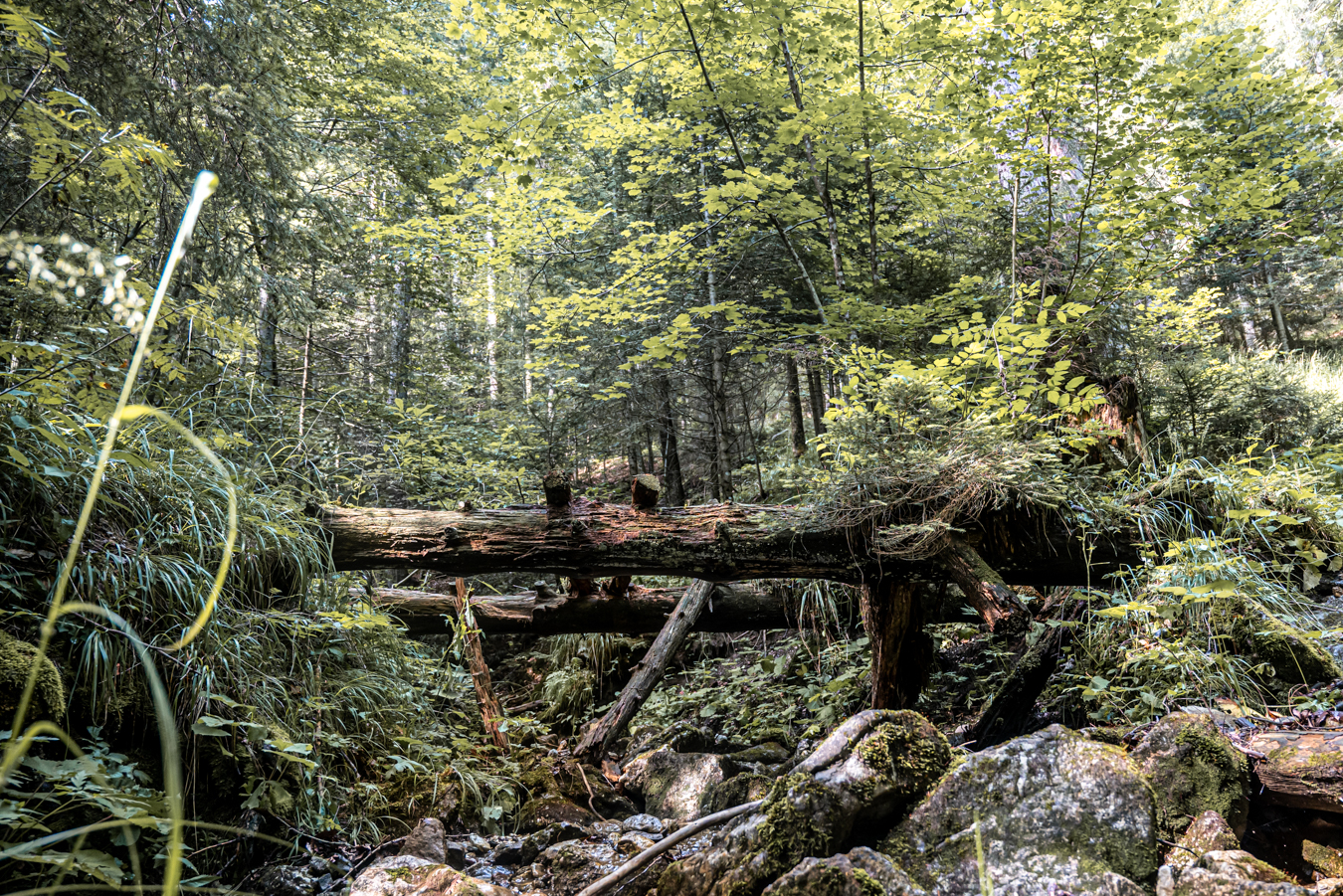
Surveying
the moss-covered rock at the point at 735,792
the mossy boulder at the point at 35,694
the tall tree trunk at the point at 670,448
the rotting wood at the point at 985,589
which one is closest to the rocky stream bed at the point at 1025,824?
the rotting wood at the point at 985,589

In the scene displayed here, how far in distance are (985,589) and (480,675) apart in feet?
11.9

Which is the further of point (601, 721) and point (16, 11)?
point (601, 721)

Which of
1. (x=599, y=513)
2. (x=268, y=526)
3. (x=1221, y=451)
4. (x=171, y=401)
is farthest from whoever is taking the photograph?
(x=1221, y=451)

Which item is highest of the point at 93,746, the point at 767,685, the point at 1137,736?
the point at 93,746

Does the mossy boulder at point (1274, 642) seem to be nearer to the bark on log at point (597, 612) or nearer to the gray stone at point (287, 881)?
the bark on log at point (597, 612)

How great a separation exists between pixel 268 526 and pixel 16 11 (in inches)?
98.2

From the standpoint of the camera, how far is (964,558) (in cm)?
402

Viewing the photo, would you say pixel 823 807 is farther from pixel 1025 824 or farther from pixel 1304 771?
pixel 1304 771

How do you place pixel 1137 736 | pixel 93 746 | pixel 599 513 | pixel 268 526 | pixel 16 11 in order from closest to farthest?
pixel 93 746, pixel 16 11, pixel 1137 736, pixel 268 526, pixel 599 513

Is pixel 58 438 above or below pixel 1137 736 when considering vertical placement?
above

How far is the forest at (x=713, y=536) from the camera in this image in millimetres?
2721

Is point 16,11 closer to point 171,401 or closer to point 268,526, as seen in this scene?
point 171,401

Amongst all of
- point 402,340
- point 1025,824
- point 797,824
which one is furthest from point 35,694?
point 402,340

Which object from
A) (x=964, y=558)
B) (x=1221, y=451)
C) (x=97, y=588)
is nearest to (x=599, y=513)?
(x=964, y=558)
